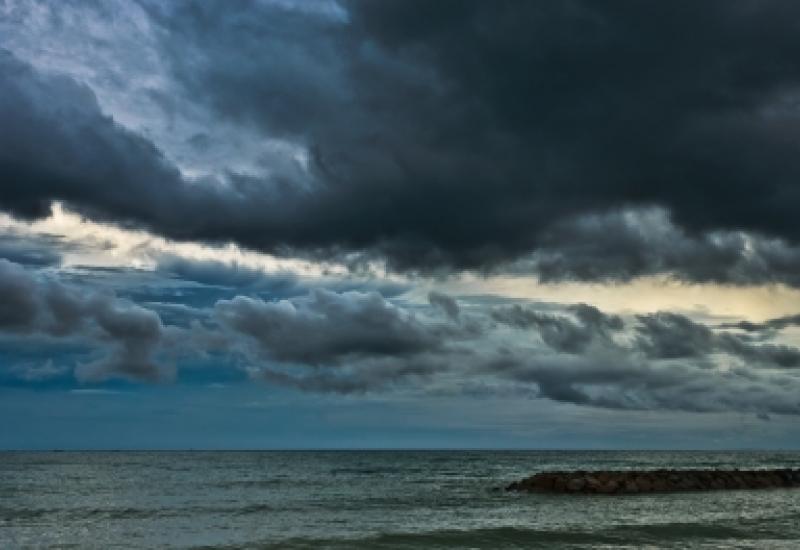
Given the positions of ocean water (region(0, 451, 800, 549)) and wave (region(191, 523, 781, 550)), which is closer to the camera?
wave (region(191, 523, 781, 550))

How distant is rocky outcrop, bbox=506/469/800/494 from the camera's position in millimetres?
62250

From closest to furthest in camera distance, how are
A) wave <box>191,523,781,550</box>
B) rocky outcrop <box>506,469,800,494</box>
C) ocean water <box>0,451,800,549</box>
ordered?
wave <box>191,523,781,550</box>, ocean water <box>0,451,800,549</box>, rocky outcrop <box>506,469,800,494</box>

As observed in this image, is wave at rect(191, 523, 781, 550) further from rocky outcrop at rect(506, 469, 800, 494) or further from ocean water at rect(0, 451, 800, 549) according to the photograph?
rocky outcrop at rect(506, 469, 800, 494)

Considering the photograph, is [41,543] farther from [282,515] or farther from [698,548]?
[698,548]

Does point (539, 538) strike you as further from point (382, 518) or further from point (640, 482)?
point (640, 482)

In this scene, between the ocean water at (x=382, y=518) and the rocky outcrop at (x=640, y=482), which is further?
the rocky outcrop at (x=640, y=482)

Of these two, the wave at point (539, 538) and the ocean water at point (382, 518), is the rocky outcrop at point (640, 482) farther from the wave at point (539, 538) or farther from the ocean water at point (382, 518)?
the wave at point (539, 538)

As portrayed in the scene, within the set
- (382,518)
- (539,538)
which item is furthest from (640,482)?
(539,538)

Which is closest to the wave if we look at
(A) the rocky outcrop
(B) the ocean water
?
(B) the ocean water

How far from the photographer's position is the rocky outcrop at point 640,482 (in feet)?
204

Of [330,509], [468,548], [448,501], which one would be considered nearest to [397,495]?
[448,501]

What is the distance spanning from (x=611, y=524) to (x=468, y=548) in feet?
36.5

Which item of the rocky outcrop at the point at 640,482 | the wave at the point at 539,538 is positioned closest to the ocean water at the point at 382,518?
the wave at the point at 539,538

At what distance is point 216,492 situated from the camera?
6494cm
